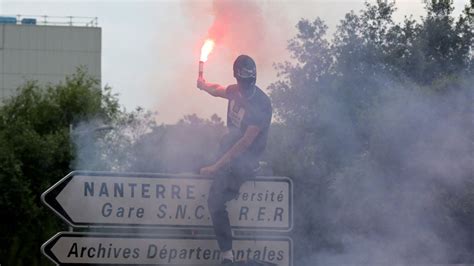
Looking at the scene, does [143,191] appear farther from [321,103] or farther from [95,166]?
[321,103]

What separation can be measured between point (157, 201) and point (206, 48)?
5.17 ft

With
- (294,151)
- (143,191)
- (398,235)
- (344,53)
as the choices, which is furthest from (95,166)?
(344,53)

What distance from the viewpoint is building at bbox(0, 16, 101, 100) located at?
274ft

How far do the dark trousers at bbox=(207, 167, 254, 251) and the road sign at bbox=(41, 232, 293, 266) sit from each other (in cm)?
25

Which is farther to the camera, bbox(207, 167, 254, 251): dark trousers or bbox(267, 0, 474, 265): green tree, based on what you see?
bbox(267, 0, 474, 265): green tree

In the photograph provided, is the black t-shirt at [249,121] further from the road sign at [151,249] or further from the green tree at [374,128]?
the green tree at [374,128]

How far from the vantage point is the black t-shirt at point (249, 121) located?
838 cm

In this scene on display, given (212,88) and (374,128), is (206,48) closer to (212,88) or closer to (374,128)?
(212,88)

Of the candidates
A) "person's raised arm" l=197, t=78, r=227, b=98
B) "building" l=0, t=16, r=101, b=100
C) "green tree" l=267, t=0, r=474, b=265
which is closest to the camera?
"person's raised arm" l=197, t=78, r=227, b=98

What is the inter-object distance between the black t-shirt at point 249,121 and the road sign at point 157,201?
29cm

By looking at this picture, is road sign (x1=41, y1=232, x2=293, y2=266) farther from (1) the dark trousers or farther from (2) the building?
(2) the building

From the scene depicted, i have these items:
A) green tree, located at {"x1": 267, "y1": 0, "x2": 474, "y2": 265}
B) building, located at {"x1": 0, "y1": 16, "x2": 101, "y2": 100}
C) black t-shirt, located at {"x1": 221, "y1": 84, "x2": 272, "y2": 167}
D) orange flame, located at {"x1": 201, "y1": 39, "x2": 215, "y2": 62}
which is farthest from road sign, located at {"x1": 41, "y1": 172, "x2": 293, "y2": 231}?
building, located at {"x1": 0, "y1": 16, "x2": 101, "y2": 100}

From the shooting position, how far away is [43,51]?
277ft

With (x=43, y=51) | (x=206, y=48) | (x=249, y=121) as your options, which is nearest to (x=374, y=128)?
(x=206, y=48)
